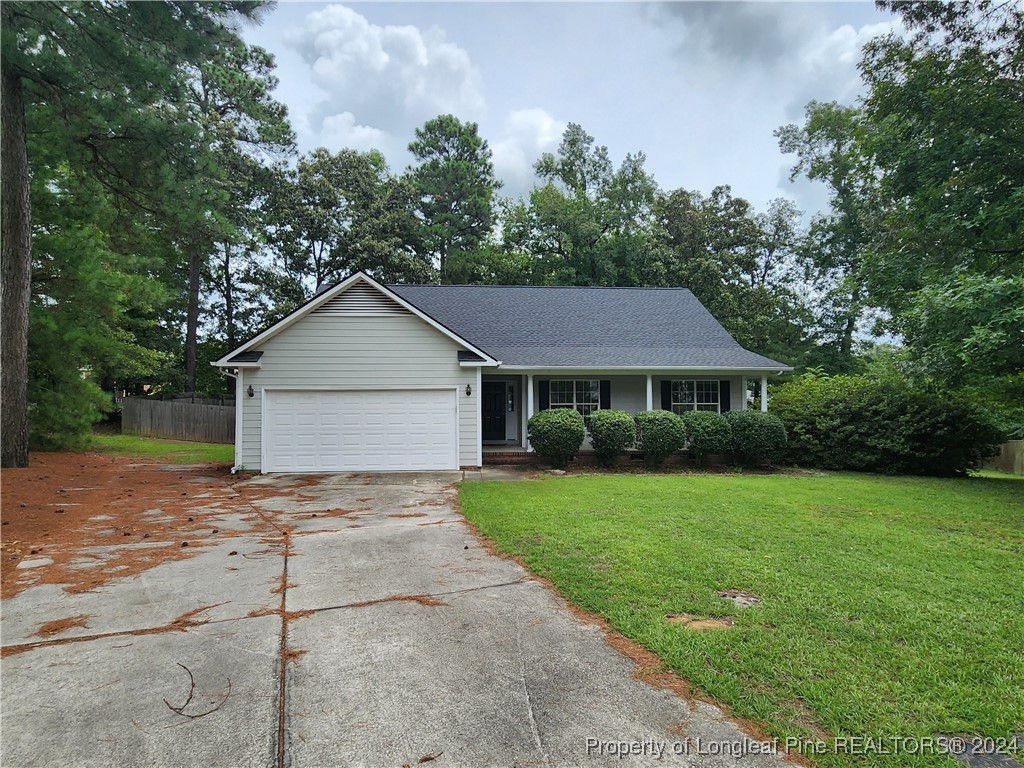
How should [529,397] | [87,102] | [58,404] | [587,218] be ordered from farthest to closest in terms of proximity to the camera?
[587,218]
[529,397]
[58,404]
[87,102]

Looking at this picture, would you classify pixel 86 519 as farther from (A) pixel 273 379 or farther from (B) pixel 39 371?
(B) pixel 39 371

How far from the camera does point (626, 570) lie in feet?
14.5

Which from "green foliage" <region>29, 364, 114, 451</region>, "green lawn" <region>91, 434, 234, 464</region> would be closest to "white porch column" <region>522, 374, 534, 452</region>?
"green lawn" <region>91, 434, 234, 464</region>

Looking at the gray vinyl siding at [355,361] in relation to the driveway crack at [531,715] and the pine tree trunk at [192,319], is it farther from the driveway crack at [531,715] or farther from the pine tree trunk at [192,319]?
the pine tree trunk at [192,319]

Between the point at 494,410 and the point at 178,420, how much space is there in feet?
45.6

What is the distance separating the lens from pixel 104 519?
6.79 m

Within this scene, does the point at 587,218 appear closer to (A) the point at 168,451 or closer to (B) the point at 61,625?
(A) the point at 168,451

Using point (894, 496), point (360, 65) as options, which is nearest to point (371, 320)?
point (894, 496)

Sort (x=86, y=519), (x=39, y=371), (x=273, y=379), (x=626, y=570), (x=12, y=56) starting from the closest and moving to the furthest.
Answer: (x=626, y=570) → (x=86, y=519) → (x=12, y=56) → (x=273, y=379) → (x=39, y=371)

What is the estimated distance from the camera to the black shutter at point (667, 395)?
49.2 ft

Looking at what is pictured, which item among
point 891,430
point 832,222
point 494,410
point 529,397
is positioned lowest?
point 891,430

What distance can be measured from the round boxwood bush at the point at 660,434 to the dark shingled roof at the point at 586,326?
2.01 m

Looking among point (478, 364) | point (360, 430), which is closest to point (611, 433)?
point (478, 364)

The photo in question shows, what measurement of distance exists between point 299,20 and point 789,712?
12990mm
